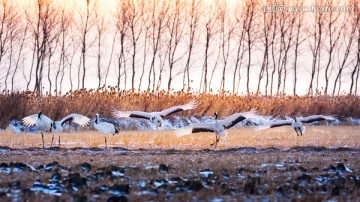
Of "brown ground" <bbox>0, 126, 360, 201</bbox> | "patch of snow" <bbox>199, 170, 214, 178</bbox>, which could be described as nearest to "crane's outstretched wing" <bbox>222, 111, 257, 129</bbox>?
"brown ground" <bbox>0, 126, 360, 201</bbox>

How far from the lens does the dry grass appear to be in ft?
85.8

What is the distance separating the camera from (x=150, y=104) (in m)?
31.2

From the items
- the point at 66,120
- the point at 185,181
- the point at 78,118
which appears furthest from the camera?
the point at 78,118

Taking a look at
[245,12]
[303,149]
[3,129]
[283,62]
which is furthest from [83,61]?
[303,149]

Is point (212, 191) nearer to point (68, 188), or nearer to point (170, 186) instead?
point (170, 186)

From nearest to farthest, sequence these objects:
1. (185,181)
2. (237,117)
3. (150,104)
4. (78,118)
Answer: (185,181) < (237,117) < (78,118) < (150,104)

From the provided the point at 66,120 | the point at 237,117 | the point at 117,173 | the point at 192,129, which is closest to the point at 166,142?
the point at 192,129

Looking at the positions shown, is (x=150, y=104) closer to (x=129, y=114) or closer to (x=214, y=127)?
(x=129, y=114)

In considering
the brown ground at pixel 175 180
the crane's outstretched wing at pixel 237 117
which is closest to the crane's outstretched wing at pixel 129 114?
the crane's outstretched wing at pixel 237 117

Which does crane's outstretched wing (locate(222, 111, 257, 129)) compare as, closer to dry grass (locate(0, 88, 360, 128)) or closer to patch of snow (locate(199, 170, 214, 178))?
patch of snow (locate(199, 170, 214, 178))

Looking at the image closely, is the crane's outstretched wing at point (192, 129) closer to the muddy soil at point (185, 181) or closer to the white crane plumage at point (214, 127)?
the white crane plumage at point (214, 127)

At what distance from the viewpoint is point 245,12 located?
45.8 meters

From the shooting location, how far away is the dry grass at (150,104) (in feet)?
85.8

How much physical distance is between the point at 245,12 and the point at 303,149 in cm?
2906
